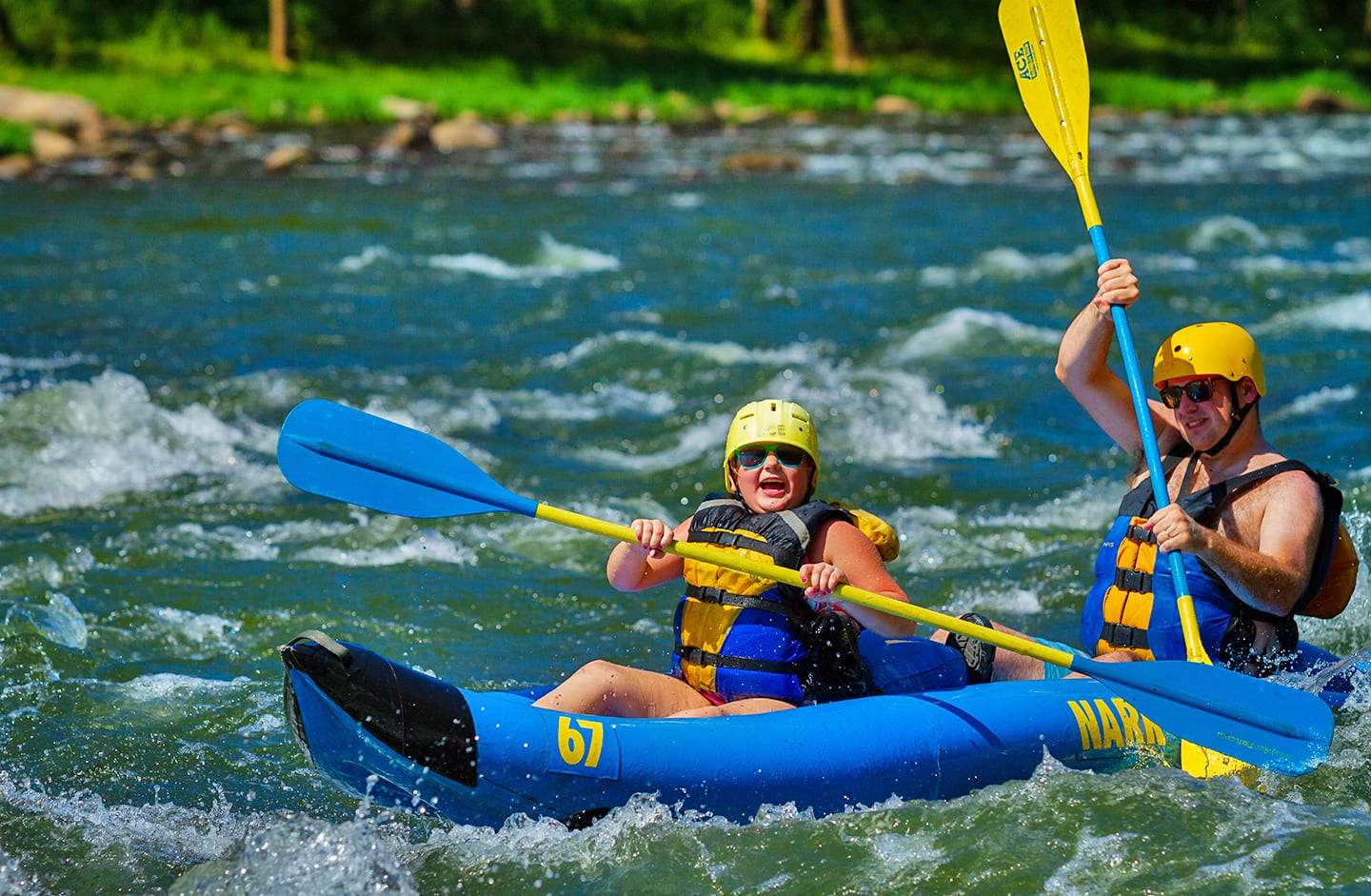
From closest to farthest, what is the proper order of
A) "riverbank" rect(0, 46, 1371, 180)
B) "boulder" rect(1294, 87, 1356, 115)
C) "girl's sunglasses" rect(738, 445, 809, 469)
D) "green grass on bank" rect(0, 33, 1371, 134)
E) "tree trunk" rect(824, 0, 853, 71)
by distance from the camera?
"girl's sunglasses" rect(738, 445, 809, 469) < "riverbank" rect(0, 46, 1371, 180) < "green grass on bank" rect(0, 33, 1371, 134) < "boulder" rect(1294, 87, 1356, 115) < "tree trunk" rect(824, 0, 853, 71)

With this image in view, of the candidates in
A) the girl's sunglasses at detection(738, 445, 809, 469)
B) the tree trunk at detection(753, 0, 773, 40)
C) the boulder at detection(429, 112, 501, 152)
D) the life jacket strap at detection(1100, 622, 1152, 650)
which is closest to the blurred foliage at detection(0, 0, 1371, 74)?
the tree trunk at detection(753, 0, 773, 40)

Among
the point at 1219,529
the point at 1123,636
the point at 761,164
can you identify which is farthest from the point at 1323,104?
the point at 1123,636

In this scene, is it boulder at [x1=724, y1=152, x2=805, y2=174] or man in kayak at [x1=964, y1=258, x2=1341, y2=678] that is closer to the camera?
man in kayak at [x1=964, y1=258, x2=1341, y2=678]

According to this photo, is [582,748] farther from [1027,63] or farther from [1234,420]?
[1027,63]

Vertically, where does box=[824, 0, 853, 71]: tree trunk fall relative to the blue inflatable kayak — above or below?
above

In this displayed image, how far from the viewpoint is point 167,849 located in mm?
3641

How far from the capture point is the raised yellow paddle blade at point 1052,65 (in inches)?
211

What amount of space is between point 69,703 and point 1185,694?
3081mm

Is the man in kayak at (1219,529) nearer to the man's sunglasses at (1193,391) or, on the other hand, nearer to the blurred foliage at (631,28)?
the man's sunglasses at (1193,391)

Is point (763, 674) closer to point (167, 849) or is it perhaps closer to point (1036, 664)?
point (1036, 664)

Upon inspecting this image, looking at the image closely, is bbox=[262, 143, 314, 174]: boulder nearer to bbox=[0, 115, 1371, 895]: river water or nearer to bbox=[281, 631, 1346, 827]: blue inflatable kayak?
bbox=[0, 115, 1371, 895]: river water

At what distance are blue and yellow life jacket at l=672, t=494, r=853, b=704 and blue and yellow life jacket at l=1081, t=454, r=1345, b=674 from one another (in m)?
0.85

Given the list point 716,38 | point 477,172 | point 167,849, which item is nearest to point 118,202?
point 477,172

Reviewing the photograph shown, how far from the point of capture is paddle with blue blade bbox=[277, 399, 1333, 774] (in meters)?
3.78
